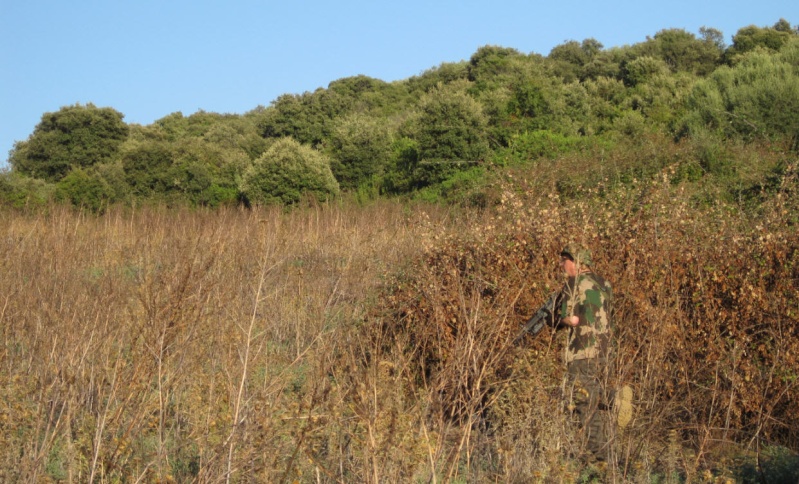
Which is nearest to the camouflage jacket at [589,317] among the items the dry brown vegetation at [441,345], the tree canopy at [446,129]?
the dry brown vegetation at [441,345]

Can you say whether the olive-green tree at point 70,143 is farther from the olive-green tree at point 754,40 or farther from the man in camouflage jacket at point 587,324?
the man in camouflage jacket at point 587,324

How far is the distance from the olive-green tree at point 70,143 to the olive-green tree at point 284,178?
1373 cm

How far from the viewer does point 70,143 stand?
39812mm

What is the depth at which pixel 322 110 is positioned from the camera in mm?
40719

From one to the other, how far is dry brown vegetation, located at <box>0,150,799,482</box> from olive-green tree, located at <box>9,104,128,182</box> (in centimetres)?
3025

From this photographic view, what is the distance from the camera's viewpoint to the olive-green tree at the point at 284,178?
28109mm

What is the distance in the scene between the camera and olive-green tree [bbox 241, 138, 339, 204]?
28109mm

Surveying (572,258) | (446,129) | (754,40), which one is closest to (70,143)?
(446,129)

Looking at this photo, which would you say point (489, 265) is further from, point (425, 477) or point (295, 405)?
point (295, 405)

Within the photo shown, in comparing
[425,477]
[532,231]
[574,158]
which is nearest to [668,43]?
[574,158]

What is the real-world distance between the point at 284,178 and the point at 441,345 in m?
22.3

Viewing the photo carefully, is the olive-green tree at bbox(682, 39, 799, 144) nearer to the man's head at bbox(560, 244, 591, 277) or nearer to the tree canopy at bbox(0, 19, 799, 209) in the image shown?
the tree canopy at bbox(0, 19, 799, 209)

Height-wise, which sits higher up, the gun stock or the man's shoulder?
the man's shoulder

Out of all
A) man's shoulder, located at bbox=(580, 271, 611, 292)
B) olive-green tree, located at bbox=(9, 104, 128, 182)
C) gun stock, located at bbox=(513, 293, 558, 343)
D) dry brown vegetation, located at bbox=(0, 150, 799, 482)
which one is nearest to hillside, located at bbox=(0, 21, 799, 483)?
dry brown vegetation, located at bbox=(0, 150, 799, 482)
